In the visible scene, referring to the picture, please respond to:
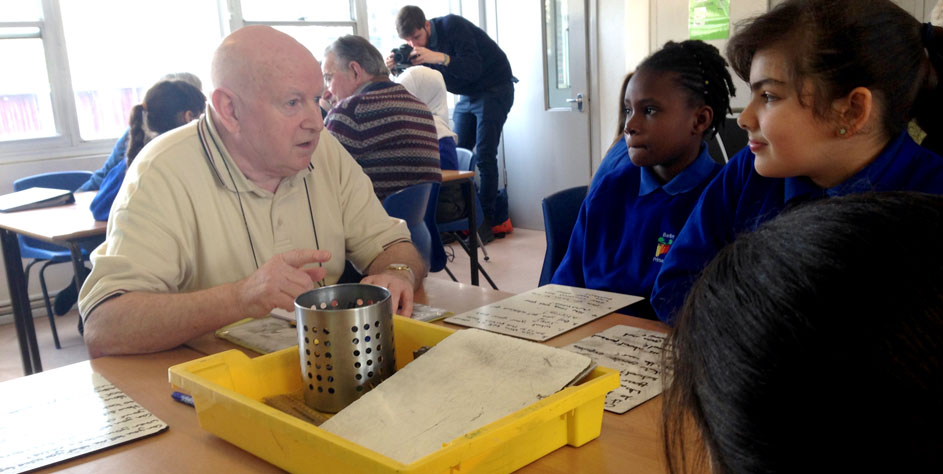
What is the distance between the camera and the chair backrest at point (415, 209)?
2.74 meters

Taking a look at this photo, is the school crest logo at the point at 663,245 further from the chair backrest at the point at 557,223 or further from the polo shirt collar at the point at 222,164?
the polo shirt collar at the point at 222,164

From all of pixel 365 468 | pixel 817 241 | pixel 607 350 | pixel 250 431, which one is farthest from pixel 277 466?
pixel 817 241

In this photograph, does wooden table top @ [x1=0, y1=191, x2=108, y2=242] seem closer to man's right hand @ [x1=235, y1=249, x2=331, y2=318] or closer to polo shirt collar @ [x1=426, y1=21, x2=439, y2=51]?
man's right hand @ [x1=235, y1=249, x2=331, y2=318]

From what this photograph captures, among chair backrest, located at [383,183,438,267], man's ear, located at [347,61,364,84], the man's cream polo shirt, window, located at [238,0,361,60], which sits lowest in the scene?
chair backrest, located at [383,183,438,267]

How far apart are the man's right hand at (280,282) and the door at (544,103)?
4.15 m

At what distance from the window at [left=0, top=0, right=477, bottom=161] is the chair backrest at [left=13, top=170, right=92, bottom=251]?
42 cm

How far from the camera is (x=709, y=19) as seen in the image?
450cm

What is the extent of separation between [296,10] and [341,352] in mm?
4539

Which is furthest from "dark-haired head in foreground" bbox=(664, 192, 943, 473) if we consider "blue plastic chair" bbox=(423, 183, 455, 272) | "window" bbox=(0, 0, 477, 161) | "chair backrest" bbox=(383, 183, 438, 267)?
"window" bbox=(0, 0, 477, 161)

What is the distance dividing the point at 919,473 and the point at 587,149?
16.7 feet

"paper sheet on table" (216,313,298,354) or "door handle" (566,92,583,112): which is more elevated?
"door handle" (566,92,583,112)

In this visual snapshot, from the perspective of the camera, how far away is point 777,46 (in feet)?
4.33

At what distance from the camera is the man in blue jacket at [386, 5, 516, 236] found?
4.95 metres

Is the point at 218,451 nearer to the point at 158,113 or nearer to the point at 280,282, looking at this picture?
the point at 280,282
